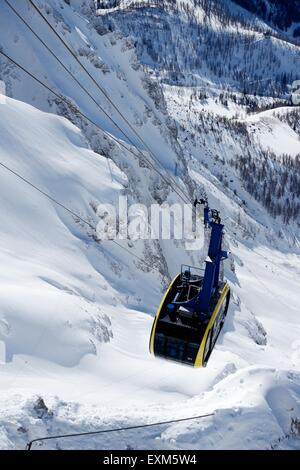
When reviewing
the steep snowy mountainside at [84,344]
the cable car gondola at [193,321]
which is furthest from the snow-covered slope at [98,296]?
the cable car gondola at [193,321]

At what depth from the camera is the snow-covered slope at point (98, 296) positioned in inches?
595

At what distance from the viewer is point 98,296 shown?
79.7ft

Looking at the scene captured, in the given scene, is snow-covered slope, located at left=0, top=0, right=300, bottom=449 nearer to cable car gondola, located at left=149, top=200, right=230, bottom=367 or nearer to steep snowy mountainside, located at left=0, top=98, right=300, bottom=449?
steep snowy mountainside, located at left=0, top=98, right=300, bottom=449

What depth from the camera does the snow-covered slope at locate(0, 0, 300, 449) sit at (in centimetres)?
1512

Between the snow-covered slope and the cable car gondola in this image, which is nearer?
the snow-covered slope

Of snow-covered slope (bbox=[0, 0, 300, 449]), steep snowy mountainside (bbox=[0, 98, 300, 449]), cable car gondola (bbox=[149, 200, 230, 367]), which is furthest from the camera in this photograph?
cable car gondola (bbox=[149, 200, 230, 367])

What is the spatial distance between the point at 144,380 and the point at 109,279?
8998mm

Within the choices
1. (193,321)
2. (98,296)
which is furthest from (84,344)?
(98,296)

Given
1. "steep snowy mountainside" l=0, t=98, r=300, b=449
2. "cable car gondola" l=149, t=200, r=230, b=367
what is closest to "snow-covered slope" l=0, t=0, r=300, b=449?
"steep snowy mountainside" l=0, t=98, r=300, b=449

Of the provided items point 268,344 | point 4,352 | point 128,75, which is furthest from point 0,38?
point 268,344

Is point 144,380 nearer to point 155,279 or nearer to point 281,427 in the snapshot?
point 281,427

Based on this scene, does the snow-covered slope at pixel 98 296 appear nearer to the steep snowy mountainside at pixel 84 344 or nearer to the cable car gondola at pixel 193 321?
the steep snowy mountainside at pixel 84 344

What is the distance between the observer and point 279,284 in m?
58.1

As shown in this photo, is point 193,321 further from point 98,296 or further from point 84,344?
point 98,296
